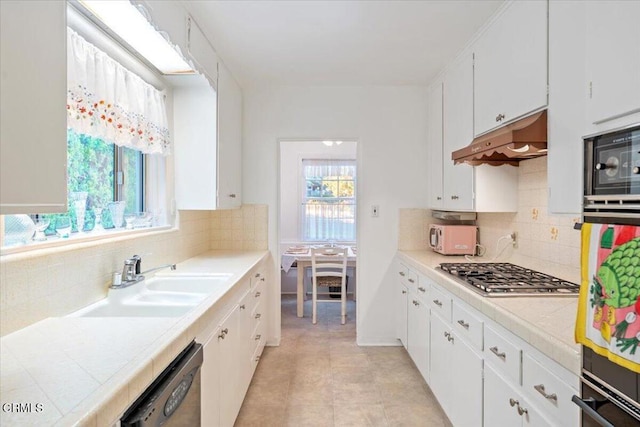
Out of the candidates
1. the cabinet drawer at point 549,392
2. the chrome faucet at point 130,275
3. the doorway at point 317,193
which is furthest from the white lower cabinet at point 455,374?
the doorway at point 317,193

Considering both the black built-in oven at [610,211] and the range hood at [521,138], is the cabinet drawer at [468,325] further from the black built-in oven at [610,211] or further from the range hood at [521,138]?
the range hood at [521,138]

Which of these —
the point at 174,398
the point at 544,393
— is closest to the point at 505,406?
the point at 544,393

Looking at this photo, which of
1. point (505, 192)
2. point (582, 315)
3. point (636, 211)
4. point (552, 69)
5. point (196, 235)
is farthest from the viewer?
point (196, 235)

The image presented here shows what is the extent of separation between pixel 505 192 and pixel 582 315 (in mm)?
1759

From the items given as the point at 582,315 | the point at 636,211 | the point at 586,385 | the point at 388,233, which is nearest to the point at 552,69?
the point at 636,211

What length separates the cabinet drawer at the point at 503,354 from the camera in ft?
4.57

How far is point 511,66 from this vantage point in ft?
6.41

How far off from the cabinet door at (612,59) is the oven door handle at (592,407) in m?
0.81

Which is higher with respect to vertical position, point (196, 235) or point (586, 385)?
point (196, 235)

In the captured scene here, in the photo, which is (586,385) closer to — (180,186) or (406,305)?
(406,305)

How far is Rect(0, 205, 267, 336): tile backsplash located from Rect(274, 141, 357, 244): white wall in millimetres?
2743

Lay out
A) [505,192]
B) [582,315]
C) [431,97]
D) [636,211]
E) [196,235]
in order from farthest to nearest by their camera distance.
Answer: [431,97] → [196,235] → [505,192] → [582,315] → [636,211]

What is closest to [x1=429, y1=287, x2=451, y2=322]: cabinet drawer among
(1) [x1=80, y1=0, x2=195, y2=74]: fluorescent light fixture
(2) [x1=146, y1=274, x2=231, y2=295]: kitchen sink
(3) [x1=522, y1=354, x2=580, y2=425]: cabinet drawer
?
(3) [x1=522, y1=354, x2=580, y2=425]: cabinet drawer

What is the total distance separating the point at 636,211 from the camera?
33.8 inches
